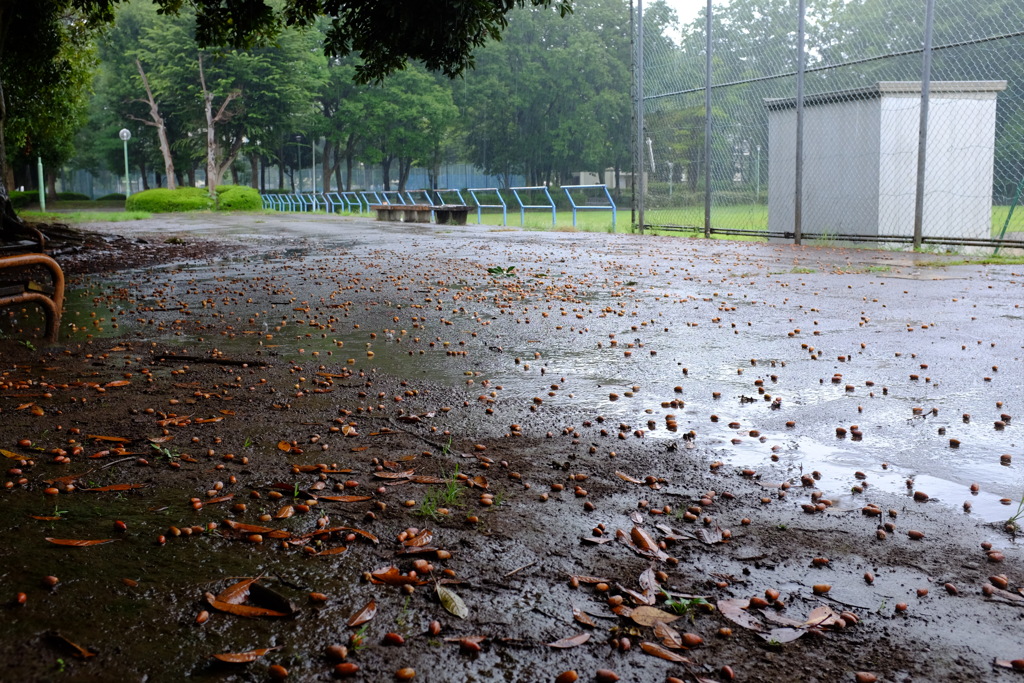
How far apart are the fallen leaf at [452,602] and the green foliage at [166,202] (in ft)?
116

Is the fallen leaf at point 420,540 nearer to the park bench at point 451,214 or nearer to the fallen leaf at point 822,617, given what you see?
the fallen leaf at point 822,617

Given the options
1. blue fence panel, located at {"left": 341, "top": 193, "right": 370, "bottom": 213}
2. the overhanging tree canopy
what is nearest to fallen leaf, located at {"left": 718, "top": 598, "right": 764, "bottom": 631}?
the overhanging tree canopy

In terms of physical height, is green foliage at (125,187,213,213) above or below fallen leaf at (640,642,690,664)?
above

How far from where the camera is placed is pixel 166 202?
35.1 metres

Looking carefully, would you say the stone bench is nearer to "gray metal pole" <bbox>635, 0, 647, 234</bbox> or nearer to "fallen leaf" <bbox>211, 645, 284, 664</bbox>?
"gray metal pole" <bbox>635, 0, 647, 234</bbox>

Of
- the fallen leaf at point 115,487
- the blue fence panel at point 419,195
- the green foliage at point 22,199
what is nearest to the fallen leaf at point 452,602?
the fallen leaf at point 115,487

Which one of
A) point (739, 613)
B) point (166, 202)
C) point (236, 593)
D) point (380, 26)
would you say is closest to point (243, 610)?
point (236, 593)

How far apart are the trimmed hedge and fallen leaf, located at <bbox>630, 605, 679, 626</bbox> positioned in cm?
3564

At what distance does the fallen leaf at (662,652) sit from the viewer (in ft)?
7.07

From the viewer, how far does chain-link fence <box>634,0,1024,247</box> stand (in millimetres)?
11898

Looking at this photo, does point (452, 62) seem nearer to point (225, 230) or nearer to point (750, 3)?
point (750, 3)

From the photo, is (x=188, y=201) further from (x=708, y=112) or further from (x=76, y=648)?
(x=76, y=648)

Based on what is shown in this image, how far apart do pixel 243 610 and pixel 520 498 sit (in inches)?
45.9

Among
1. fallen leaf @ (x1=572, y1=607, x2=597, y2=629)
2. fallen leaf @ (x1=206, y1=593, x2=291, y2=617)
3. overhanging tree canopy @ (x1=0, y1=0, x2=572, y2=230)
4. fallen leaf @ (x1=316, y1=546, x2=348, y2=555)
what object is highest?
overhanging tree canopy @ (x1=0, y1=0, x2=572, y2=230)
